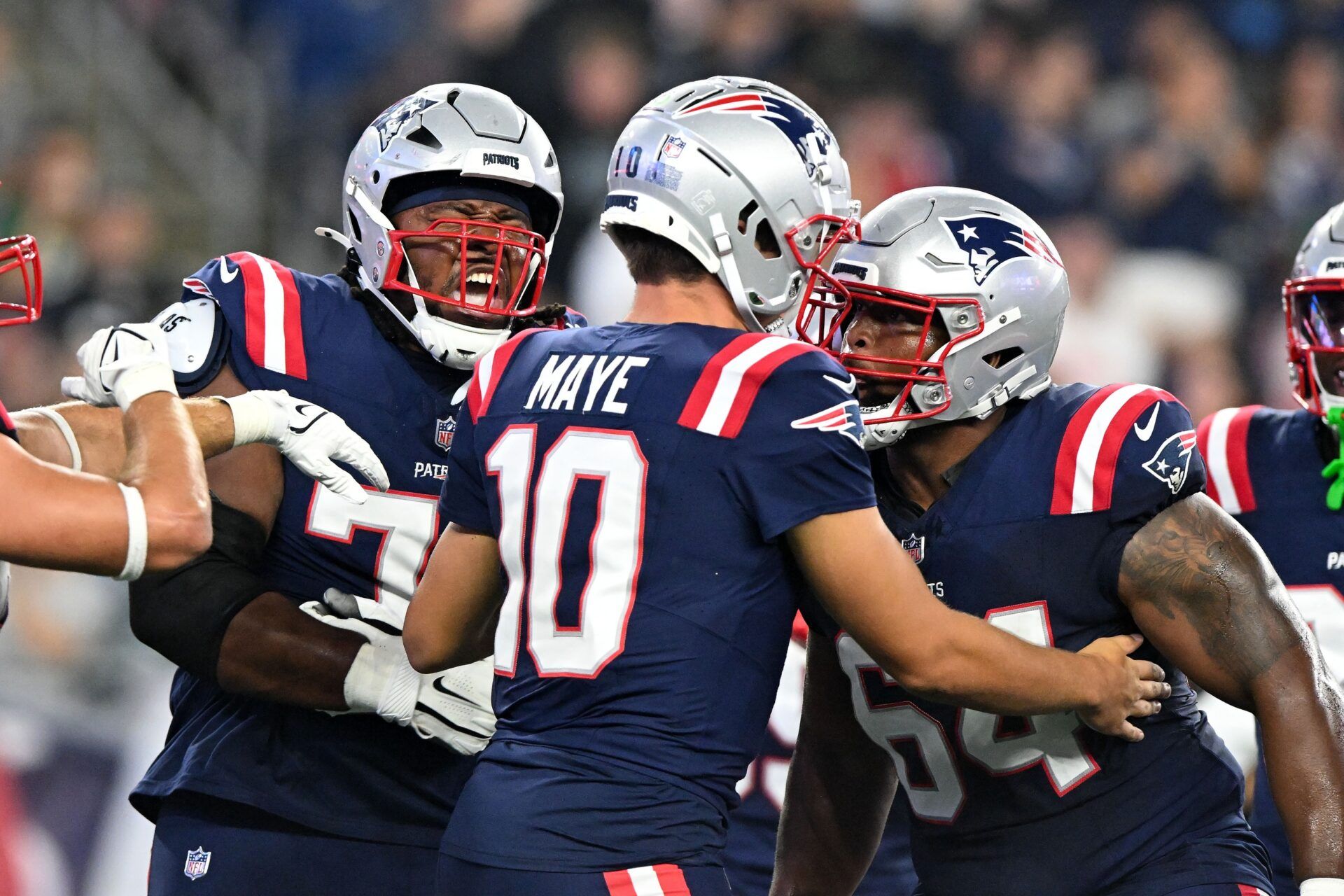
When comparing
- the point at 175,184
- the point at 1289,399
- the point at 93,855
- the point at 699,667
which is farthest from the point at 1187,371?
the point at 699,667

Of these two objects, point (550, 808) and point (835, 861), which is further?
point (835, 861)

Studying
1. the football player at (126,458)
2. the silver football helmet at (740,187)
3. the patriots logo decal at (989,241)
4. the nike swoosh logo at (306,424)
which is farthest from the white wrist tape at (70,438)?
the patriots logo decal at (989,241)

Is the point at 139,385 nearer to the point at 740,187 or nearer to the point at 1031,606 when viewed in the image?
the point at 740,187

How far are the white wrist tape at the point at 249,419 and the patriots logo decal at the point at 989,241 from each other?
1.19m

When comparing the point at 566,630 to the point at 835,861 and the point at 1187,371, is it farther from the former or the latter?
the point at 1187,371

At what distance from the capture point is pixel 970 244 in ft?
8.98

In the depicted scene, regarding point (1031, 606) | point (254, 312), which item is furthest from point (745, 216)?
point (254, 312)

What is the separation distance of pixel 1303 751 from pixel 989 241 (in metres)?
0.98

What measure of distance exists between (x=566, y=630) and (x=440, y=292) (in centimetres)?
100

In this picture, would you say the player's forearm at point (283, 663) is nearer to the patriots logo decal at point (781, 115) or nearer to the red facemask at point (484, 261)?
the red facemask at point (484, 261)

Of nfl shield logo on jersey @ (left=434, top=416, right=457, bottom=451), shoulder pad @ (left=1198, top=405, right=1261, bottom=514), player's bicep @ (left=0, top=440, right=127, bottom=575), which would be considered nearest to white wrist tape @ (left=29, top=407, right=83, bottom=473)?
player's bicep @ (left=0, top=440, right=127, bottom=575)

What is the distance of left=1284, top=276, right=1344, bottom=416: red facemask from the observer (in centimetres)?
337

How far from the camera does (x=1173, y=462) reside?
2488mm

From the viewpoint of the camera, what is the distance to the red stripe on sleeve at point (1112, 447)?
249cm
